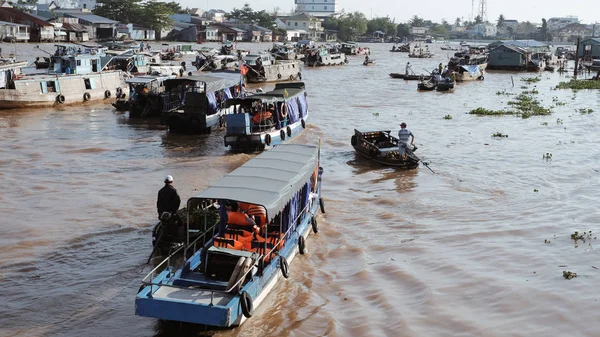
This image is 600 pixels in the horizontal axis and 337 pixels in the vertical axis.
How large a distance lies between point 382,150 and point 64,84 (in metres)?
18.9

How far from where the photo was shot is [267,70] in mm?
46906

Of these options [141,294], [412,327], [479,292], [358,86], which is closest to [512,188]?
[479,292]

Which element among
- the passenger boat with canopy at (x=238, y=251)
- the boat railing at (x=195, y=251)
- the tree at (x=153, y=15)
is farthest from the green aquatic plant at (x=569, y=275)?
the tree at (x=153, y=15)

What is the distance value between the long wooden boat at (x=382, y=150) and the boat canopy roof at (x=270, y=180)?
6791 mm

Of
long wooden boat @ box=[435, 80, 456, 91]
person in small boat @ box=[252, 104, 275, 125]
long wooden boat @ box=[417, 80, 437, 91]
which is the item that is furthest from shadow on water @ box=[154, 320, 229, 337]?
long wooden boat @ box=[435, 80, 456, 91]

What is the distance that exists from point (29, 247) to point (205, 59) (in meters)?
40.0

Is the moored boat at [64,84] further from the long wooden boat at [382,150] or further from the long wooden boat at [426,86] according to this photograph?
the long wooden boat at [426,86]

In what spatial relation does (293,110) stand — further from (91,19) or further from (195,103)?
(91,19)

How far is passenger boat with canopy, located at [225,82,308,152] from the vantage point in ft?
70.4

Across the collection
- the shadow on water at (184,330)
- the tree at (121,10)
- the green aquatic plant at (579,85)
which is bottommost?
the shadow on water at (184,330)

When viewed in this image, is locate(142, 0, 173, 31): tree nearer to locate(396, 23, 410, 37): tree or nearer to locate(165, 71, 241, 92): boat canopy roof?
locate(165, 71, 241, 92): boat canopy roof

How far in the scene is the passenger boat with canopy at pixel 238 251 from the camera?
8812 mm

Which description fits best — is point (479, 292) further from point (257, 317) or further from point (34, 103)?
point (34, 103)

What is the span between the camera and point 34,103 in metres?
30.7
